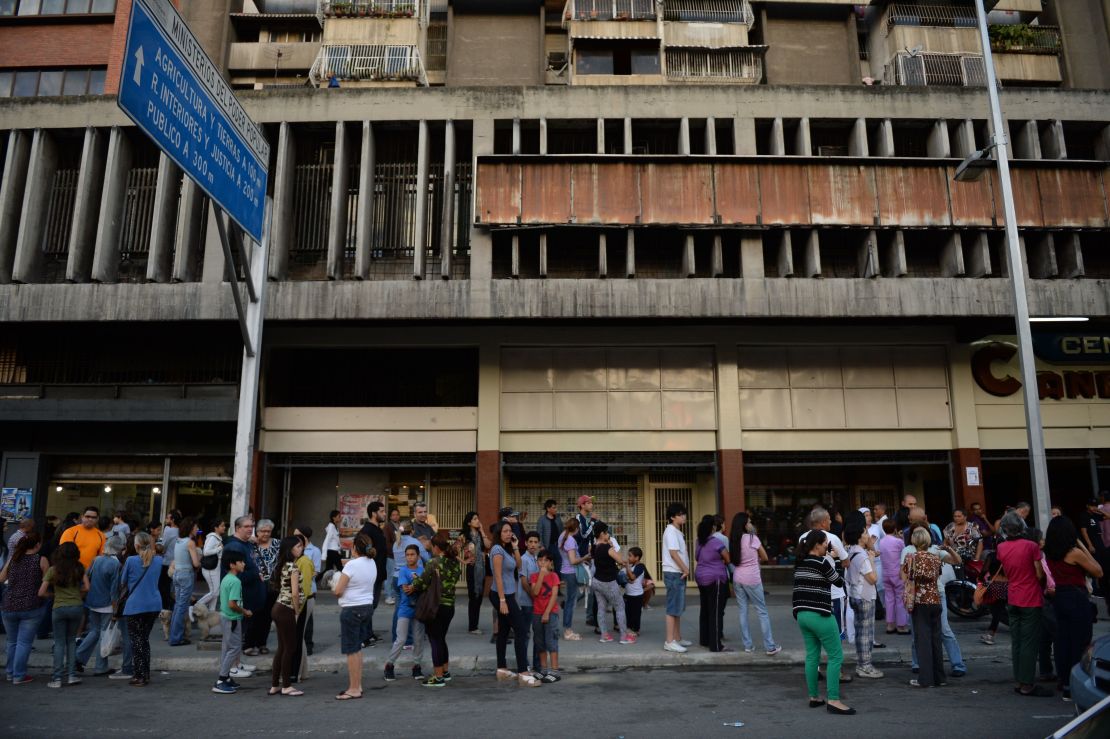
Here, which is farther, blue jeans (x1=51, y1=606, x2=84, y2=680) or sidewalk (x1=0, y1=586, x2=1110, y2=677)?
sidewalk (x1=0, y1=586, x2=1110, y2=677)

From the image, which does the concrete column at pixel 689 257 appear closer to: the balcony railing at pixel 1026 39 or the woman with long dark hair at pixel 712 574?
the woman with long dark hair at pixel 712 574

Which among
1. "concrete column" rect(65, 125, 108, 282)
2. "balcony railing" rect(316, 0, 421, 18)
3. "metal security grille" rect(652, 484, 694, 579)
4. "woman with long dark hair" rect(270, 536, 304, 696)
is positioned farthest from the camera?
"balcony railing" rect(316, 0, 421, 18)

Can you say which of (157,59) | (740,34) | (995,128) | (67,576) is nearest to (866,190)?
(995,128)

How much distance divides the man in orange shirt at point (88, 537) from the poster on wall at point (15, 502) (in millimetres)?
9535

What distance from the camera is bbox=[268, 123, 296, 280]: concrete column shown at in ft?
57.1

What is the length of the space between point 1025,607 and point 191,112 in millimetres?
10463

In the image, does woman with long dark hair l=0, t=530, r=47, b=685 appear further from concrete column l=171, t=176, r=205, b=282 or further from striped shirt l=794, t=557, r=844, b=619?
concrete column l=171, t=176, r=205, b=282

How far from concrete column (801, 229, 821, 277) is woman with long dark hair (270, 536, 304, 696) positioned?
43.1 ft

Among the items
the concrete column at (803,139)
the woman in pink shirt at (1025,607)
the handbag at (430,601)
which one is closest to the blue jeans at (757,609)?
the woman in pink shirt at (1025,607)

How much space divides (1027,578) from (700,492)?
10.7 metres

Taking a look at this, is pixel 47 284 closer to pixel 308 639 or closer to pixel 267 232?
pixel 267 232

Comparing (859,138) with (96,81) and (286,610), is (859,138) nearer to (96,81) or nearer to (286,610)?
(286,610)

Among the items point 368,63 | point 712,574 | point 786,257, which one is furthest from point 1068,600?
point 368,63

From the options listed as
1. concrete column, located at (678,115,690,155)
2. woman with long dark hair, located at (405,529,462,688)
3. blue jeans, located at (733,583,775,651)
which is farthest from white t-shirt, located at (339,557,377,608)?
concrete column, located at (678,115,690,155)
